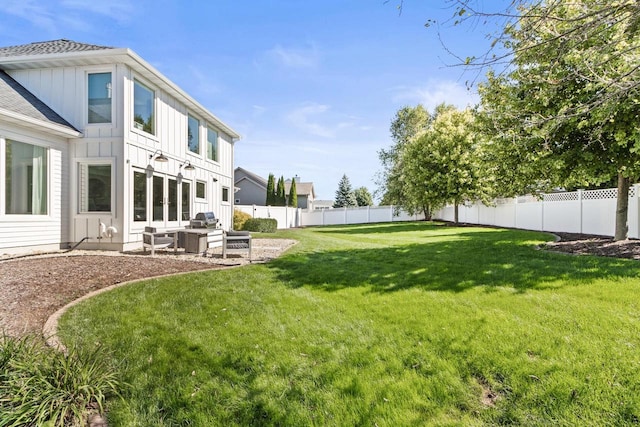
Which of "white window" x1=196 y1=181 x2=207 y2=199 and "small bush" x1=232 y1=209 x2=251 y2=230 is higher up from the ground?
"white window" x1=196 y1=181 x2=207 y2=199

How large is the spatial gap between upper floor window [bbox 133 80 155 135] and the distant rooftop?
1349 mm

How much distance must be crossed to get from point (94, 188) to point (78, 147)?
1240 millimetres

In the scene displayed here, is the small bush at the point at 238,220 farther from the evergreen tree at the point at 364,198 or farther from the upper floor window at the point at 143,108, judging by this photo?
the evergreen tree at the point at 364,198

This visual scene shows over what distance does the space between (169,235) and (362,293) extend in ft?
22.8

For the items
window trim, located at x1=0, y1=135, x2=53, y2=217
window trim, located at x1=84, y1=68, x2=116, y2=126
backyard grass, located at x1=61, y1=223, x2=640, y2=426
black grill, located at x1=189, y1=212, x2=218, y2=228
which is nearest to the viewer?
backyard grass, located at x1=61, y1=223, x2=640, y2=426

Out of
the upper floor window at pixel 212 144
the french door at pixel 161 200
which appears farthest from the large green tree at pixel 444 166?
the french door at pixel 161 200

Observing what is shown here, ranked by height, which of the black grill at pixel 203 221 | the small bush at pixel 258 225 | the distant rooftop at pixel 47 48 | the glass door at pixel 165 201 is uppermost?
the distant rooftop at pixel 47 48

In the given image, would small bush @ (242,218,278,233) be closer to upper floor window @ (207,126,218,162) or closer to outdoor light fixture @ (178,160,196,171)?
upper floor window @ (207,126,218,162)

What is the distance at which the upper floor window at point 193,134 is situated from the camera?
13.3 m

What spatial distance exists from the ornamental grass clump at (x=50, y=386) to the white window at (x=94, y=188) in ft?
23.7

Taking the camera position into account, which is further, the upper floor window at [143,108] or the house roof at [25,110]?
the upper floor window at [143,108]

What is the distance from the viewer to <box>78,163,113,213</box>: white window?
9.31 meters

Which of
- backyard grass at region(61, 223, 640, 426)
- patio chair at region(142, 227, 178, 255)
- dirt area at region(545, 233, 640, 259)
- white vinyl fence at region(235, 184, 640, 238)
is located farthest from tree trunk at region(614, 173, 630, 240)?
patio chair at region(142, 227, 178, 255)

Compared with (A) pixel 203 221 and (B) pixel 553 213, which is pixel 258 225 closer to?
(A) pixel 203 221
